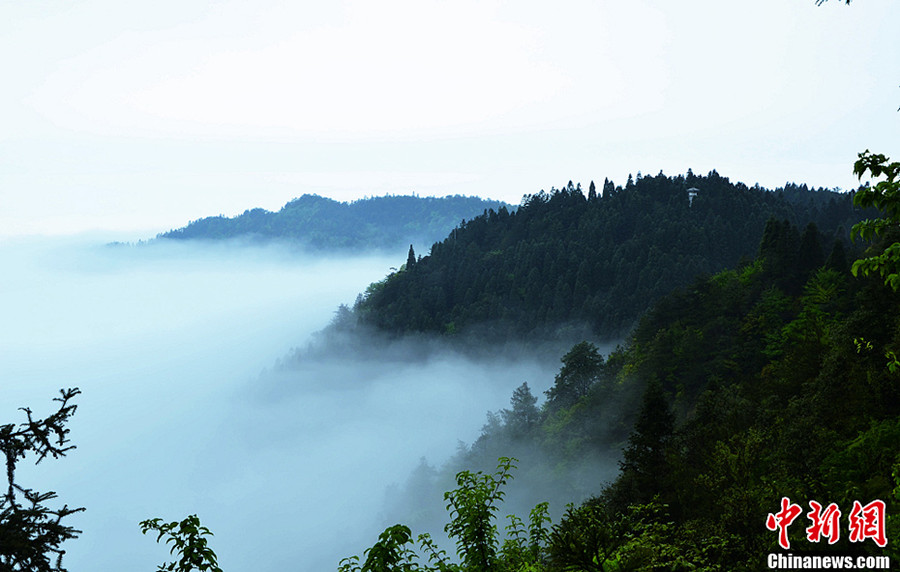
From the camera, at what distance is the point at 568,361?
76875mm

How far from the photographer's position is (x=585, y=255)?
157m

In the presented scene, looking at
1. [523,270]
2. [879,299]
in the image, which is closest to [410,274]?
[523,270]

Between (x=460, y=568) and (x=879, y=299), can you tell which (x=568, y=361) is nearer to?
(x=879, y=299)

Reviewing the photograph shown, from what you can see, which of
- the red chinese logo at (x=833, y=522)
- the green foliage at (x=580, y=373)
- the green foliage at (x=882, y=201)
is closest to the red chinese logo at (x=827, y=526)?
the red chinese logo at (x=833, y=522)

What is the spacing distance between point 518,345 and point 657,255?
4358 cm

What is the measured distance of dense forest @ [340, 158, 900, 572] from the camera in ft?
28.6

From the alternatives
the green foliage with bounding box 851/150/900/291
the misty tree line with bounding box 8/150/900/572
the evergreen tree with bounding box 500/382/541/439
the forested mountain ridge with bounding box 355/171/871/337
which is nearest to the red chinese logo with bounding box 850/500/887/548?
the misty tree line with bounding box 8/150/900/572

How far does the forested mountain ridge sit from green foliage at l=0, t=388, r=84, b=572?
4955 inches

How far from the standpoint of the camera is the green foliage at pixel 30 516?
781 cm

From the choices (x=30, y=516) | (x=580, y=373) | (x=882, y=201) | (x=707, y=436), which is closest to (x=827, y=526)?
(x=882, y=201)

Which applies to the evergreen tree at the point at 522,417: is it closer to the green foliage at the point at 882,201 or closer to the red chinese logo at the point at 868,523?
the red chinese logo at the point at 868,523

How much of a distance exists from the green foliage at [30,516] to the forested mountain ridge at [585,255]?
125847 millimetres

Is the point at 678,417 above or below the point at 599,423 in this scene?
above

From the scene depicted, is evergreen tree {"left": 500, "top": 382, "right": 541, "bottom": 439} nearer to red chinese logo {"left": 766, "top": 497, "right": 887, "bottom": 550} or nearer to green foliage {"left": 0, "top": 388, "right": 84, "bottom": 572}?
red chinese logo {"left": 766, "top": 497, "right": 887, "bottom": 550}
